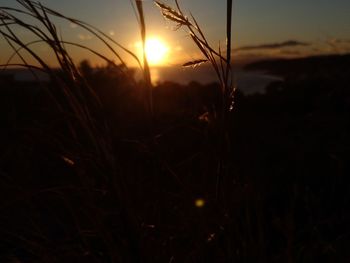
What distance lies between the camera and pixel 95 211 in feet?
3.03

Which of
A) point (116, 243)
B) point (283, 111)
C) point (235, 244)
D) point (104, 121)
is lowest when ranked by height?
point (283, 111)

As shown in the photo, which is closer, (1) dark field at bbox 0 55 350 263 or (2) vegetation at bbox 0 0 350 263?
(2) vegetation at bbox 0 0 350 263

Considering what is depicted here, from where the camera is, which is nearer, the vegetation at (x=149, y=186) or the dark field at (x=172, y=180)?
the vegetation at (x=149, y=186)

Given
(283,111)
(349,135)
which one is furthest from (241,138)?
(283,111)

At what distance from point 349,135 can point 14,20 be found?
400 cm

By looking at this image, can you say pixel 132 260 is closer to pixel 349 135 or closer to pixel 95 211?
pixel 95 211

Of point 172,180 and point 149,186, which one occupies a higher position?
point 149,186

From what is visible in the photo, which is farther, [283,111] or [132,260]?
[283,111]

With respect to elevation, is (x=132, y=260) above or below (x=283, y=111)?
above

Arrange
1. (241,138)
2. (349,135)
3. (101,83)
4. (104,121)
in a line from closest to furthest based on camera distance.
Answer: (104,121) → (349,135) → (241,138) → (101,83)

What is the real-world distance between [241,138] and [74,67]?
4248 mm

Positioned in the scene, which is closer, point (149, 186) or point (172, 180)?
point (149, 186)

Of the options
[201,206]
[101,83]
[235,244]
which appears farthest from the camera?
[101,83]

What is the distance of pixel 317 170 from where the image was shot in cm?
322
